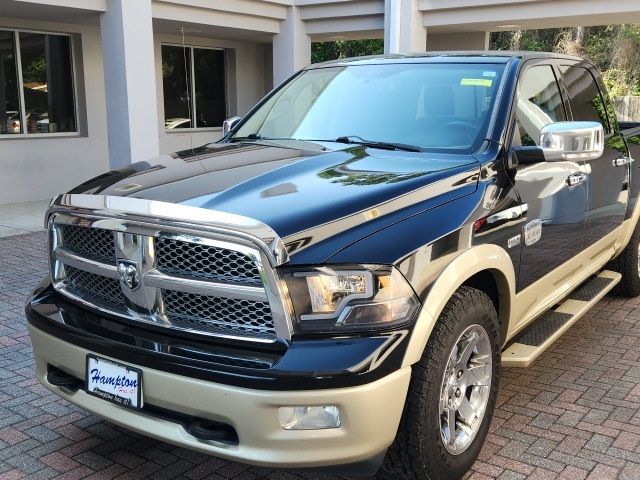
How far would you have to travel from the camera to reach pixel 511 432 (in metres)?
3.56

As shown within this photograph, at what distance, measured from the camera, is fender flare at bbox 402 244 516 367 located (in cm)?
258

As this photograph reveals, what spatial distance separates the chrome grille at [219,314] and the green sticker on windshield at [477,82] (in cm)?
205

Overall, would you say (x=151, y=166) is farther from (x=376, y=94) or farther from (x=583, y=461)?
(x=583, y=461)

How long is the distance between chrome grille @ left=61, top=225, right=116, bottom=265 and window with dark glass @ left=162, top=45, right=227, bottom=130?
11.0 meters

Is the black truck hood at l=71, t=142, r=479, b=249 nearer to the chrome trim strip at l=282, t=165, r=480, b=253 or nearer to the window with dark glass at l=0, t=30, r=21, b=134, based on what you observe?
the chrome trim strip at l=282, t=165, r=480, b=253

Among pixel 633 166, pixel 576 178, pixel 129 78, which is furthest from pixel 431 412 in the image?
pixel 129 78

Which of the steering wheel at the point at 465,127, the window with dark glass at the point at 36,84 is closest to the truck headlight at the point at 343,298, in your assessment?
the steering wheel at the point at 465,127

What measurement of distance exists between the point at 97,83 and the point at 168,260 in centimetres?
1044

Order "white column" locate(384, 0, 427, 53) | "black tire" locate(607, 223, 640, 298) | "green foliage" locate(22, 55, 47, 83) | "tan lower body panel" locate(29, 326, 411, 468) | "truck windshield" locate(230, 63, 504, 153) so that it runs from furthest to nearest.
A: "white column" locate(384, 0, 427, 53)
"green foliage" locate(22, 55, 47, 83)
"black tire" locate(607, 223, 640, 298)
"truck windshield" locate(230, 63, 504, 153)
"tan lower body panel" locate(29, 326, 411, 468)

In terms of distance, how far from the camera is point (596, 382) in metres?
4.22

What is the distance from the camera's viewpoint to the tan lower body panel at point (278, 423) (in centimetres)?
239

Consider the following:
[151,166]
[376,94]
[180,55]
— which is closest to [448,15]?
[180,55]

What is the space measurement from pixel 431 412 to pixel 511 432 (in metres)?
1.07

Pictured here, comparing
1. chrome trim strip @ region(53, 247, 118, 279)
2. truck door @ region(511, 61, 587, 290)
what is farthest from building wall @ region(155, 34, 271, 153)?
chrome trim strip @ region(53, 247, 118, 279)
